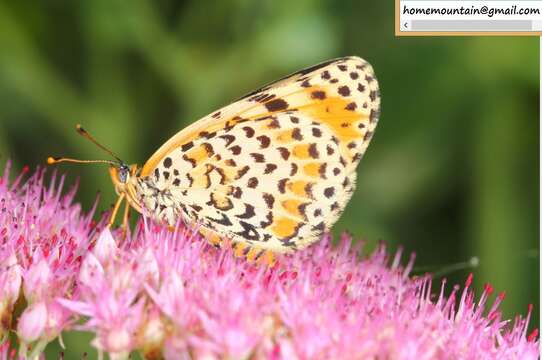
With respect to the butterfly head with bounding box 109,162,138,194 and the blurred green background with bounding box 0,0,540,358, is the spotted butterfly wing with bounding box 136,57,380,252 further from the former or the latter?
the blurred green background with bounding box 0,0,540,358

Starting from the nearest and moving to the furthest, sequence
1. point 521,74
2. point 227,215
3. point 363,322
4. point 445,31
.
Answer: point 363,322 < point 227,215 < point 445,31 < point 521,74

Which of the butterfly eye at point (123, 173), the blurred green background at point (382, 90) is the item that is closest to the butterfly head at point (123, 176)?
the butterfly eye at point (123, 173)

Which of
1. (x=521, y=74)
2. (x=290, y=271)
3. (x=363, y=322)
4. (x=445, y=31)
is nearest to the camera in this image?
(x=363, y=322)

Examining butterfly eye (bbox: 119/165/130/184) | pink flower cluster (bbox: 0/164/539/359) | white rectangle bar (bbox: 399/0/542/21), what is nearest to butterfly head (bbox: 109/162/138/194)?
butterfly eye (bbox: 119/165/130/184)

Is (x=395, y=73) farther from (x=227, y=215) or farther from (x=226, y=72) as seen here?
(x=227, y=215)

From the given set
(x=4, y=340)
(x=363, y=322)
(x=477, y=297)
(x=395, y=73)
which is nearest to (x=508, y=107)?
(x=395, y=73)

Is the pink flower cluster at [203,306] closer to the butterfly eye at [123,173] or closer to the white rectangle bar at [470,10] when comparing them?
the butterfly eye at [123,173]
